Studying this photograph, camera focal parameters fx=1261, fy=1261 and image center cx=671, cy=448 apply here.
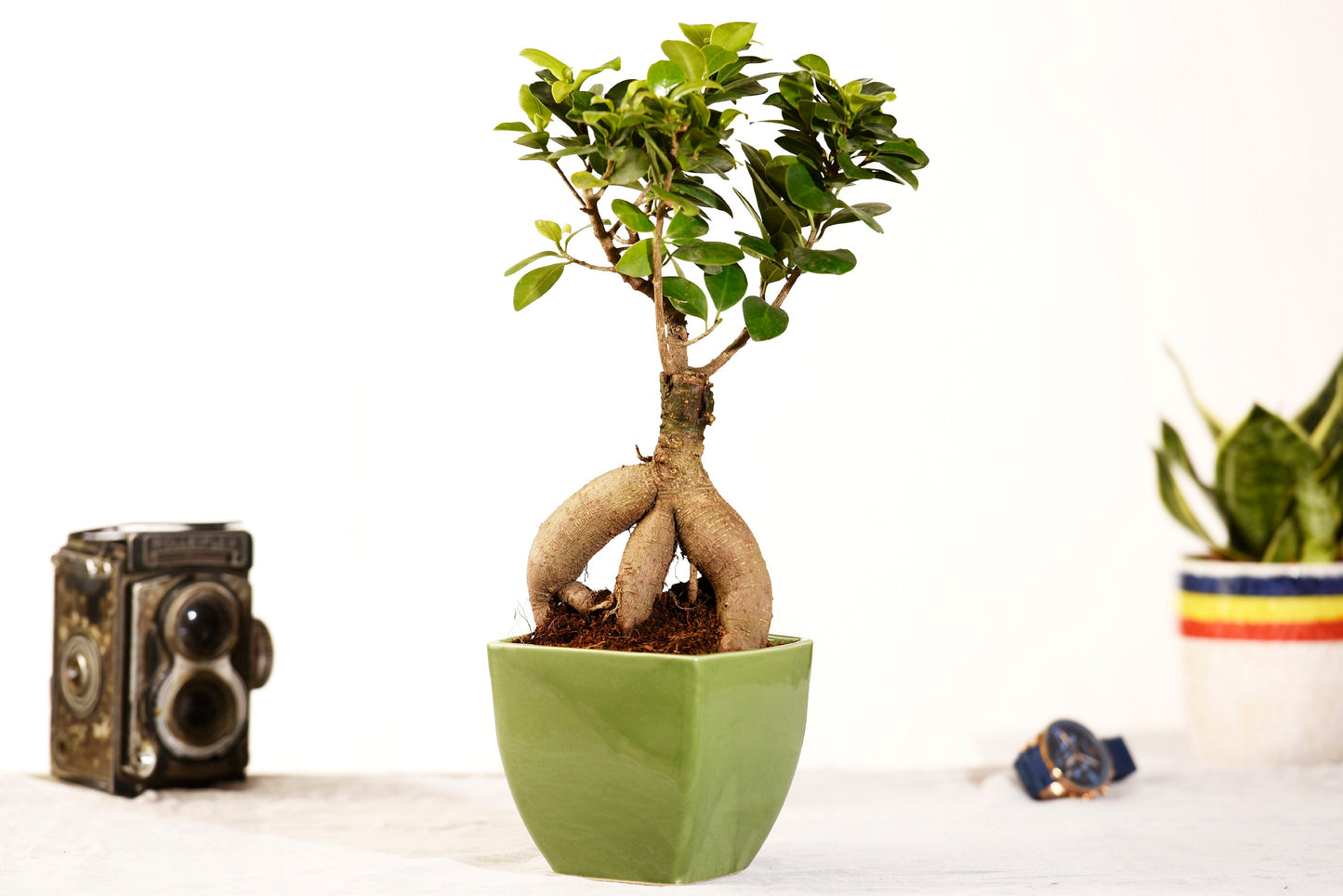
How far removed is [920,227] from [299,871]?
158cm

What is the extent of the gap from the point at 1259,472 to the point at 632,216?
1.09m

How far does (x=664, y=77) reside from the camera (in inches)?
39.4

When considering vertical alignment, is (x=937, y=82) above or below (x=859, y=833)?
above

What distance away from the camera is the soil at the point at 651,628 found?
1036 mm

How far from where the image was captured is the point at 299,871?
43.8 inches

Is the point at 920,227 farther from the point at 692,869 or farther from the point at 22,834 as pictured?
the point at 22,834

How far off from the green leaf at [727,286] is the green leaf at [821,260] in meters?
0.05

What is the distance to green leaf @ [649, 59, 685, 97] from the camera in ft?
3.27

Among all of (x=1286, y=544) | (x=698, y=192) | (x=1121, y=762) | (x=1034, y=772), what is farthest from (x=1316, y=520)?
(x=698, y=192)

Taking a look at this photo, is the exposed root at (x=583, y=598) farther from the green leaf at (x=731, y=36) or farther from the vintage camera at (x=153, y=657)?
the vintage camera at (x=153, y=657)

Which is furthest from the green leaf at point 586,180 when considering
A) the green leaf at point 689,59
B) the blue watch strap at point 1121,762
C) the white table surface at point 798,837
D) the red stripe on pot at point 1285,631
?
the red stripe on pot at point 1285,631

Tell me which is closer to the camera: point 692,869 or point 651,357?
point 692,869

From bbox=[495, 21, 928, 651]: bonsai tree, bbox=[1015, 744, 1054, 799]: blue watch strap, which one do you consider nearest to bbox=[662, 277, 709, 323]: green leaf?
bbox=[495, 21, 928, 651]: bonsai tree

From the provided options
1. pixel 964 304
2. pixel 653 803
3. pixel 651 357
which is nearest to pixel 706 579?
pixel 653 803
